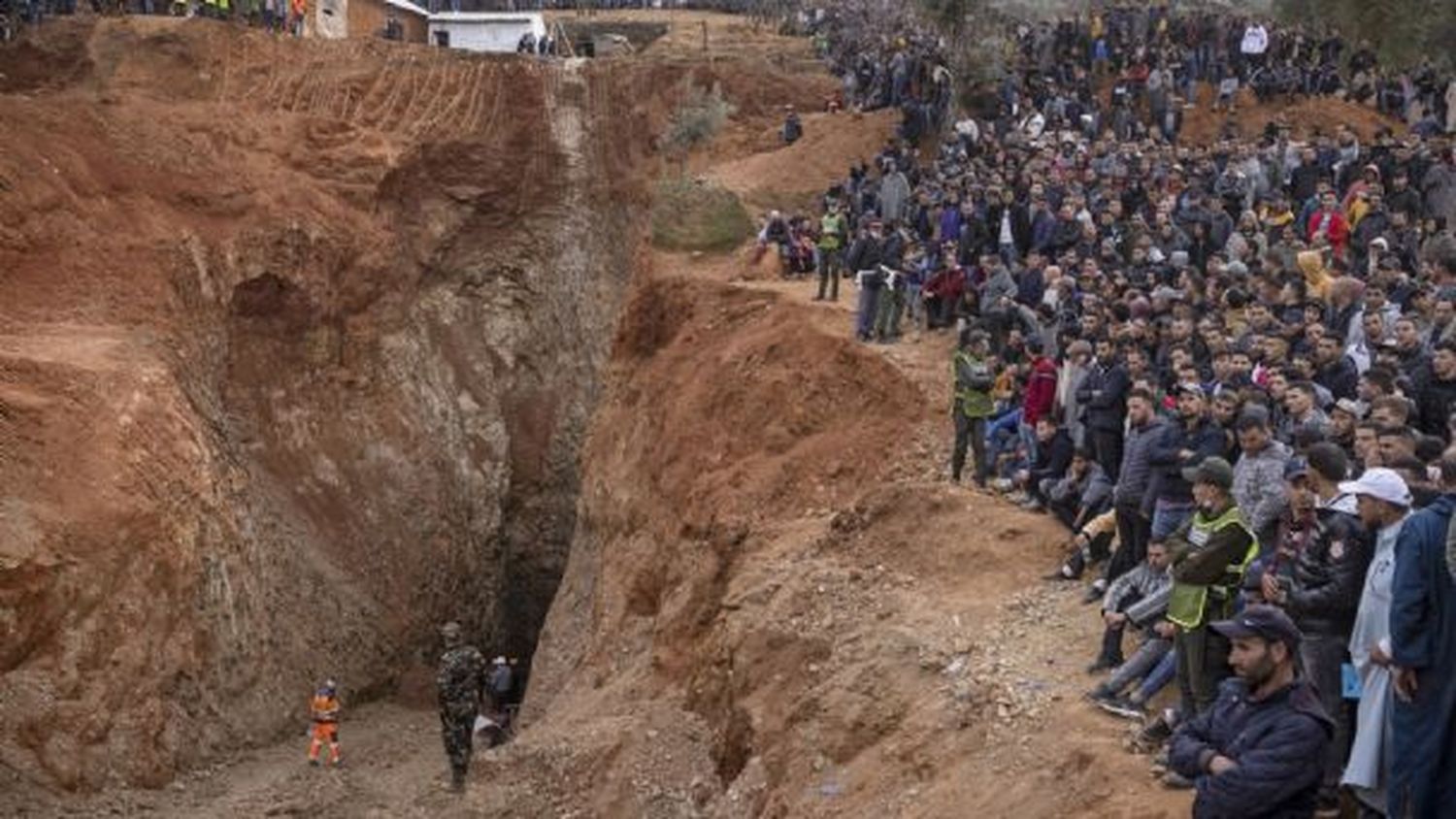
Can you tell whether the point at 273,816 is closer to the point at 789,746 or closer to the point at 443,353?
the point at 789,746

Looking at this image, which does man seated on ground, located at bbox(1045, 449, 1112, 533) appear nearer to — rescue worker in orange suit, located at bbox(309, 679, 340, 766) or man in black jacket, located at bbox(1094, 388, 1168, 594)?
man in black jacket, located at bbox(1094, 388, 1168, 594)

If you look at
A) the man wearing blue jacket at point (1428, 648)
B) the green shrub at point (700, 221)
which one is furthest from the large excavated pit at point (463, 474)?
the man wearing blue jacket at point (1428, 648)

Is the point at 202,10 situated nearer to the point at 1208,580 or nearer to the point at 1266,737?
the point at 1208,580

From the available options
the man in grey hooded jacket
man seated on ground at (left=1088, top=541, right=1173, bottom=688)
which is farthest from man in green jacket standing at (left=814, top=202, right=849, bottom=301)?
the man in grey hooded jacket

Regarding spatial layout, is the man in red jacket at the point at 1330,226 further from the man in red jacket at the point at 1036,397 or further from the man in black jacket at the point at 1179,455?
the man in black jacket at the point at 1179,455

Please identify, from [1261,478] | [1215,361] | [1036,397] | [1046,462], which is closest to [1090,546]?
[1046,462]

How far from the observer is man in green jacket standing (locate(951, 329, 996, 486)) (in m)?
17.4

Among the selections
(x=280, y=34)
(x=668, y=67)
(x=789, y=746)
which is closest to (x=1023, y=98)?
(x=668, y=67)

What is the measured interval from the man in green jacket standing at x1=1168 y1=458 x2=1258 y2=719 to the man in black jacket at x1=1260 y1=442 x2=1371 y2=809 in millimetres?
419

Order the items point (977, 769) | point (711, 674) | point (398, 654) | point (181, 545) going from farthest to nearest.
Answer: point (398, 654) < point (181, 545) < point (711, 674) < point (977, 769)

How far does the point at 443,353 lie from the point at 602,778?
17.7m

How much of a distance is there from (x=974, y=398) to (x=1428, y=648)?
377 inches

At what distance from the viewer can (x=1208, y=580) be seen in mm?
10320

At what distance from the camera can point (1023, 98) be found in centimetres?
3316
